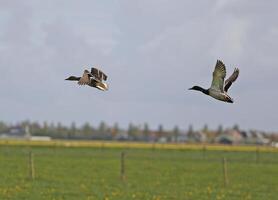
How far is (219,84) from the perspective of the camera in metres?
10.4

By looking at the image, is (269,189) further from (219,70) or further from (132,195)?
(219,70)

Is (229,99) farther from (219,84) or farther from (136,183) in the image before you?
(136,183)

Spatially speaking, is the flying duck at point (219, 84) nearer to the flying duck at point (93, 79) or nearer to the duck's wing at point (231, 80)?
the duck's wing at point (231, 80)

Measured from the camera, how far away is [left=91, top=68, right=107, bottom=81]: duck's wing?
10520 millimetres

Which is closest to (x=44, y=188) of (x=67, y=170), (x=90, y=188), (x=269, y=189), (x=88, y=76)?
(x=90, y=188)

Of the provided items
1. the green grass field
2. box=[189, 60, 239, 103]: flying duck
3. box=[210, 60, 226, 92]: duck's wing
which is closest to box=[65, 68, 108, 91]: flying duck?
box=[189, 60, 239, 103]: flying duck

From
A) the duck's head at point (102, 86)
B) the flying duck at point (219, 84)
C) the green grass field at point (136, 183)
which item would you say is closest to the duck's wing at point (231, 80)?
the flying duck at point (219, 84)

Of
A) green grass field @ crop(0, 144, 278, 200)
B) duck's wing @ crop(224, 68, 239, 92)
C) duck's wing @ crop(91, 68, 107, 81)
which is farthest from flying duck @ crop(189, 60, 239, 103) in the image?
green grass field @ crop(0, 144, 278, 200)

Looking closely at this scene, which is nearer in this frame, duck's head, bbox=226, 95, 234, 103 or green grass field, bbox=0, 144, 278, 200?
duck's head, bbox=226, 95, 234, 103

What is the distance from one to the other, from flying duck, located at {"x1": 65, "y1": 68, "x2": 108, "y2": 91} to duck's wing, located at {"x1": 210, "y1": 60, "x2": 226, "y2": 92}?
1.50 m

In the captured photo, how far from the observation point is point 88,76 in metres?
10.4

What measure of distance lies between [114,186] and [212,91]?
2150cm

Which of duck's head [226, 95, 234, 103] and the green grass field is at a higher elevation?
duck's head [226, 95, 234, 103]

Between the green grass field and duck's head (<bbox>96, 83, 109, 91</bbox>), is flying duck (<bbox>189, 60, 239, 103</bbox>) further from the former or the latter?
the green grass field
